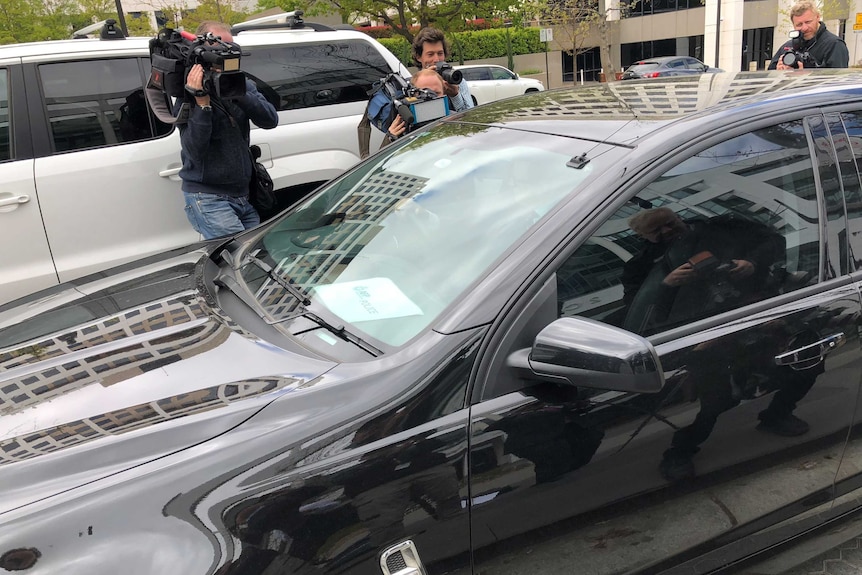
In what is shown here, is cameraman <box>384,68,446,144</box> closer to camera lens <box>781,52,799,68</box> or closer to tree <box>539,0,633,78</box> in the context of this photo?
camera lens <box>781,52,799,68</box>

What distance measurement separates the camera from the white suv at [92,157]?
3.52 meters

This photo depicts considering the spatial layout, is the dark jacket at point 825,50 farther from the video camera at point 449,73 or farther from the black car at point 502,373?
the black car at point 502,373

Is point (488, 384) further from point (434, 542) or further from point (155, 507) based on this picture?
point (155, 507)

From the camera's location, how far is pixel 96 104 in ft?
12.2

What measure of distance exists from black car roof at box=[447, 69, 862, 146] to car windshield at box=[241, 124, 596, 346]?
0.31ft

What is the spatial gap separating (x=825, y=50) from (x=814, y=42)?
14 cm

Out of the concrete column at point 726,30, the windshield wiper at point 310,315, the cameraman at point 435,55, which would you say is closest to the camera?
the windshield wiper at point 310,315

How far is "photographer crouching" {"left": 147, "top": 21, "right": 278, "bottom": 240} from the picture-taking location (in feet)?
11.2

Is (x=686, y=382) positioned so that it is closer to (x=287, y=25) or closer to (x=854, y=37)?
(x=287, y=25)

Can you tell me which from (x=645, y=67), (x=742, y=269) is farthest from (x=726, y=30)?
(x=742, y=269)

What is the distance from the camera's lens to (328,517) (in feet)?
4.39

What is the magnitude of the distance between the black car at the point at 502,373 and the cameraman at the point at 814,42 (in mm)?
4176

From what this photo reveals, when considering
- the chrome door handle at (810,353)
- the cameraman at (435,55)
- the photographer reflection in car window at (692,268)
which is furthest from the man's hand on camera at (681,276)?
the cameraman at (435,55)

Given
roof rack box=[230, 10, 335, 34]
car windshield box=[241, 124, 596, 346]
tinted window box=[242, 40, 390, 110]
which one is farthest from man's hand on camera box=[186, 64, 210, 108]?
car windshield box=[241, 124, 596, 346]
